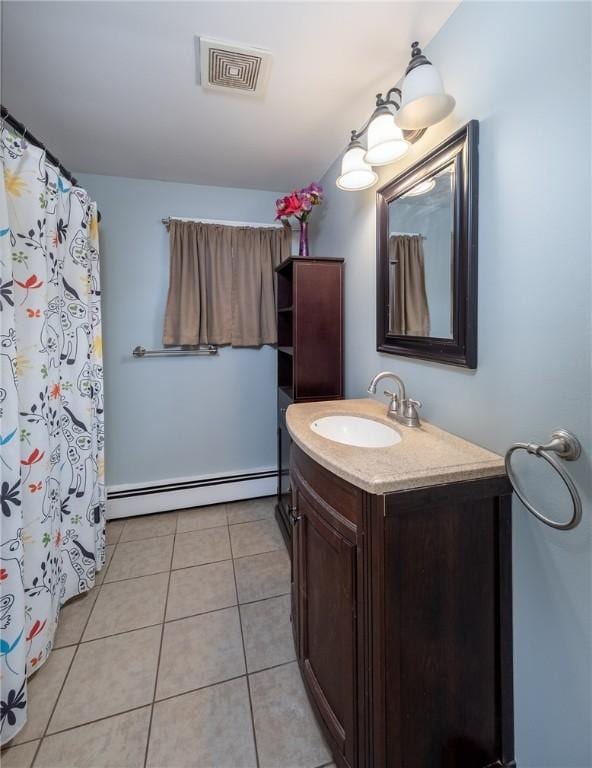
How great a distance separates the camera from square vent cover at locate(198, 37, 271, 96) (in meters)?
1.20

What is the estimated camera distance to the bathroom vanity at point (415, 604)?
0.76 meters

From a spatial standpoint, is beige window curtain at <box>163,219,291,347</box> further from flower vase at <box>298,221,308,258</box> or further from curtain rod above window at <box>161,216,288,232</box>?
flower vase at <box>298,221,308,258</box>

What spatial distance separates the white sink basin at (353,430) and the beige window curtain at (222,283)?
129 cm

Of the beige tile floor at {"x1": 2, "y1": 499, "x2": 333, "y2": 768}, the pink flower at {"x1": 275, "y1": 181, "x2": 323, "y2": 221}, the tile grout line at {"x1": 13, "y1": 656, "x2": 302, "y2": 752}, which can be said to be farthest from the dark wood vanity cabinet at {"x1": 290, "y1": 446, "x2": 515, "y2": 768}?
the pink flower at {"x1": 275, "y1": 181, "x2": 323, "y2": 221}

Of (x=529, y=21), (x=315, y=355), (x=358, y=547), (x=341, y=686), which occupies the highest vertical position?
(x=529, y=21)

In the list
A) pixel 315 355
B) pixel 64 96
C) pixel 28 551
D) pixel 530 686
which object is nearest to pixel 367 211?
pixel 315 355

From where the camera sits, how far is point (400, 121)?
1036 mm

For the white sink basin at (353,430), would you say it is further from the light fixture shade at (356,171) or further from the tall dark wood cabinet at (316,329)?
the light fixture shade at (356,171)

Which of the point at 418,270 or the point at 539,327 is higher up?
the point at 418,270

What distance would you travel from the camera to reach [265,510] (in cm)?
246

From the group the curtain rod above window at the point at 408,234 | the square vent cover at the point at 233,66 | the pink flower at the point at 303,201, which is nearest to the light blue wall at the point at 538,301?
the curtain rod above window at the point at 408,234

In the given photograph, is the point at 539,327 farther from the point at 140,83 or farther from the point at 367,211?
the point at 140,83

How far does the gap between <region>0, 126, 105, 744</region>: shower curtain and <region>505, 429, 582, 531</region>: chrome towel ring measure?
4.78 ft

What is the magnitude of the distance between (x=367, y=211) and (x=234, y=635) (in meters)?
2.06
